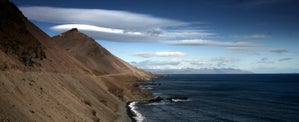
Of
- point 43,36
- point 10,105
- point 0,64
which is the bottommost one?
point 10,105

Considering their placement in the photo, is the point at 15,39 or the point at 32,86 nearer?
the point at 32,86

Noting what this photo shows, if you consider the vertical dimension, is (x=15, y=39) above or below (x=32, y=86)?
above

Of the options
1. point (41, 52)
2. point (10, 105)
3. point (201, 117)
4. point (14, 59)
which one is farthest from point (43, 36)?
point (10, 105)

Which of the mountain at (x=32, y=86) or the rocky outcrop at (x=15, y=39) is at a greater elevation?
the rocky outcrop at (x=15, y=39)

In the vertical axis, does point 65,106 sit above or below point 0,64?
below

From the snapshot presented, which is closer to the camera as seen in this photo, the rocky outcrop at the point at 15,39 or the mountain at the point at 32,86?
the mountain at the point at 32,86

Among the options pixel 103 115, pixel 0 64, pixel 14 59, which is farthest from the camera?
pixel 103 115

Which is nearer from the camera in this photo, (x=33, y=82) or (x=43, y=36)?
(x=33, y=82)

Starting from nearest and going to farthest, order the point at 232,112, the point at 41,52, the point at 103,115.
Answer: the point at 103,115, the point at 41,52, the point at 232,112

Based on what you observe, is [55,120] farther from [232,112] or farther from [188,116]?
[232,112]

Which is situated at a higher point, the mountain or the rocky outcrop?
the rocky outcrop

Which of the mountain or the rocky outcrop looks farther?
the rocky outcrop
